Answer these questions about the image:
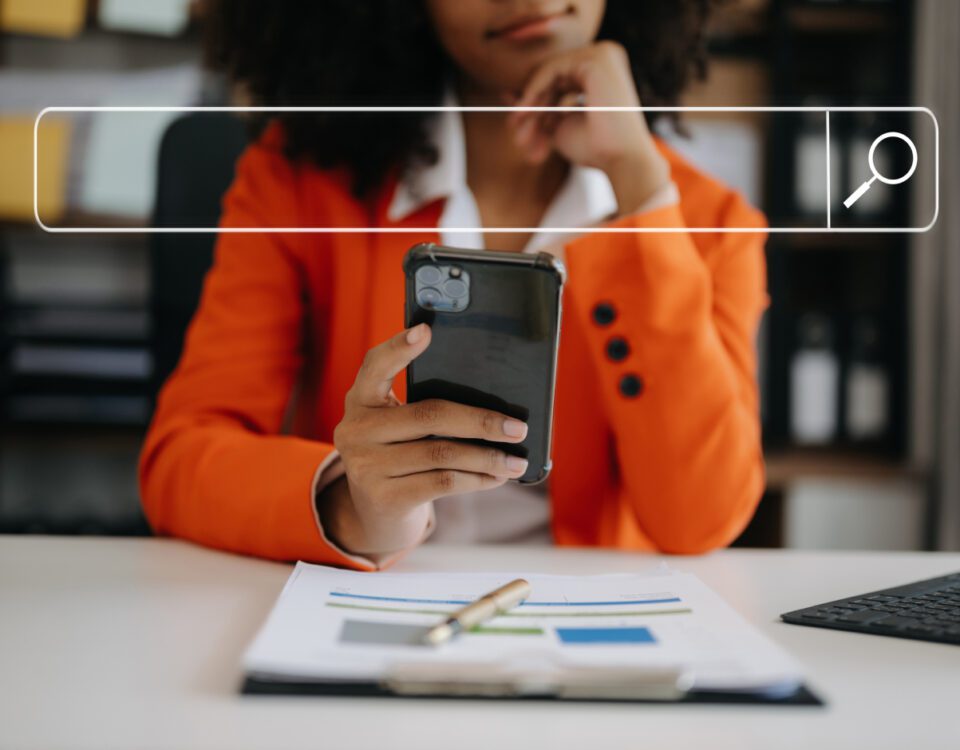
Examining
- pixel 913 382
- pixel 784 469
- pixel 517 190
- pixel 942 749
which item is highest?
pixel 517 190

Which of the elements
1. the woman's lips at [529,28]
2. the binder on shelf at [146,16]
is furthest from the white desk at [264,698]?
the binder on shelf at [146,16]

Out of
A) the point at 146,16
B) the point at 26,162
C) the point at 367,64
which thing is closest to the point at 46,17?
the point at 146,16

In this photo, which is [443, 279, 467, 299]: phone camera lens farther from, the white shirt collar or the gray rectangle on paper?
the white shirt collar

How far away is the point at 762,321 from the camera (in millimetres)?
1759

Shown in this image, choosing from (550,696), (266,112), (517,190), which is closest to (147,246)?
(266,112)

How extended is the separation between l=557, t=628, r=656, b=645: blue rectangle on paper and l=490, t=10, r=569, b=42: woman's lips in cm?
56

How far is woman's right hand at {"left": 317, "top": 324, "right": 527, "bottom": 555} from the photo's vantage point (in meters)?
0.61

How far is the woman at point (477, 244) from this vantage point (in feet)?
2.79

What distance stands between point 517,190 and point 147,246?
1.09 metres

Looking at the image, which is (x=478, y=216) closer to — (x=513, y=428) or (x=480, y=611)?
(x=513, y=428)

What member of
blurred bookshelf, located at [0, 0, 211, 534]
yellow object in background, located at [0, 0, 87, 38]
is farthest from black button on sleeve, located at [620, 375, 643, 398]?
yellow object in background, located at [0, 0, 87, 38]

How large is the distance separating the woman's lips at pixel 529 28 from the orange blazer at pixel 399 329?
0.59ft

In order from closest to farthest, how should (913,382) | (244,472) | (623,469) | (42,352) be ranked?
(244,472) < (623,469) < (42,352) < (913,382)

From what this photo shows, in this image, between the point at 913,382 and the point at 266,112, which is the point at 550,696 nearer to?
the point at 266,112
